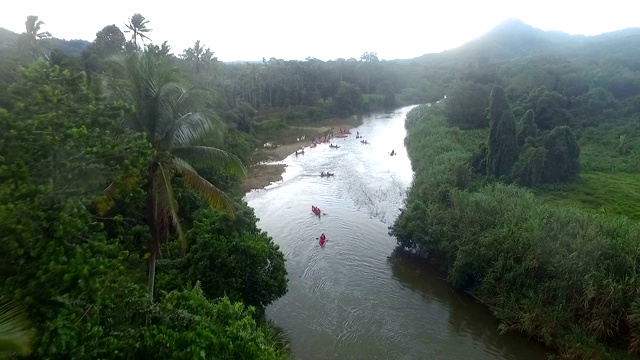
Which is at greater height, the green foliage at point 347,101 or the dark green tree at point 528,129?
the dark green tree at point 528,129

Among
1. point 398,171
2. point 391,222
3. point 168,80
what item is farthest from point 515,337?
point 398,171

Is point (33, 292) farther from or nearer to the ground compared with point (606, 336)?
farther from the ground

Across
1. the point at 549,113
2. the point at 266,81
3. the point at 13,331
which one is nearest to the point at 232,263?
the point at 13,331

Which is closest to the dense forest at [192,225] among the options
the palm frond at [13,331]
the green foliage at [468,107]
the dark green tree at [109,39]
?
the palm frond at [13,331]

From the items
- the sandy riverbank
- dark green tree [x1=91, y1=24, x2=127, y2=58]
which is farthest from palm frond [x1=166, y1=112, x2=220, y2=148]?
dark green tree [x1=91, y1=24, x2=127, y2=58]

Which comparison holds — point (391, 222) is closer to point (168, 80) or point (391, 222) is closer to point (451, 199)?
point (451, 199)

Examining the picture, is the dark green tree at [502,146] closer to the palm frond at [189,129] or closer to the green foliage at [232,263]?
the green foliage at [232,263]

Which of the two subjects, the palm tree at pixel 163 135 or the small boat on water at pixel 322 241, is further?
the small boat on water at pixel 322 241
